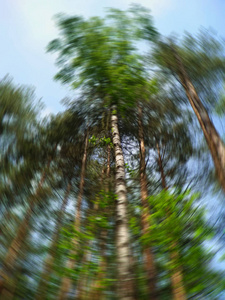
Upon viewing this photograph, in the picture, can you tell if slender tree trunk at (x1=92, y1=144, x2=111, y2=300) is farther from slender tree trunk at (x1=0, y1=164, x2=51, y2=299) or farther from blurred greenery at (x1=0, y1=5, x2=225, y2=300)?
slender tree trunk at (x1=0, y1=164, x2=51, y2=299)

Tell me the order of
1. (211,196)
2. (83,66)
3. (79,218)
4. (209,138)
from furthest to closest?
(83,66)
(79,218)
(211,196)
(209,138)

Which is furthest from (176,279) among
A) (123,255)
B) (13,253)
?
(13,253)

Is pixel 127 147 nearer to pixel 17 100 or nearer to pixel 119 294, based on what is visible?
pixel 17 100

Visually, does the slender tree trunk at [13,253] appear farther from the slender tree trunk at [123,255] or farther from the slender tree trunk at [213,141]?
the slender tree trunk at [213,141]

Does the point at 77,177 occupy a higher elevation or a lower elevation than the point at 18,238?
higher

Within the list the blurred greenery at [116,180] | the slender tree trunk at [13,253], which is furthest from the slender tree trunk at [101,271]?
the slender tree trunk at [13,253]

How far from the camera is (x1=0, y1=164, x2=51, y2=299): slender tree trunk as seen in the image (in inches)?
103

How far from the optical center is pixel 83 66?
470cm

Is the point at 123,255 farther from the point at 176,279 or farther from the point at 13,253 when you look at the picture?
the point at 13,253

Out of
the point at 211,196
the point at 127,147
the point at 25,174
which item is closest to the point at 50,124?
the point at 25,174

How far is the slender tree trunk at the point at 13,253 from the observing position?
2609mm

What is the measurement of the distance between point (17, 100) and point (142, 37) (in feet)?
11.6

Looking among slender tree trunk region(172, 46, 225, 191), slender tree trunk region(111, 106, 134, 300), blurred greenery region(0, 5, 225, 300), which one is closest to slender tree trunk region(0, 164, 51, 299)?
blurred greenery region(0, 5, 225, 300)

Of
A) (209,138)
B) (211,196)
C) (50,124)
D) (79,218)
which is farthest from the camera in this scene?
(50,124)
